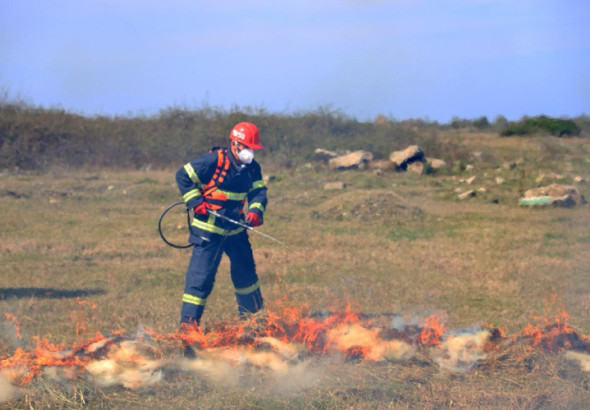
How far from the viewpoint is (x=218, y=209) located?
17.2 feet

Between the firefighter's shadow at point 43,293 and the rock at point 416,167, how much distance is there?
1601 cm

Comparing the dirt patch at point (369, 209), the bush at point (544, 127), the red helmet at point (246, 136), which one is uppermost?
the bush at point (544, 127)

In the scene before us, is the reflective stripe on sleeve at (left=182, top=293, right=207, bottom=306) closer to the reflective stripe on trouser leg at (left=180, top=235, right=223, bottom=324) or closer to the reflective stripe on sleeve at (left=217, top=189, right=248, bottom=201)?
the reflective stripe on trouser leg at (left=180, top=235, right=223, bottom=324)

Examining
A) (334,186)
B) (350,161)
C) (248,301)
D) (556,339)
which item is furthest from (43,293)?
(350,161)

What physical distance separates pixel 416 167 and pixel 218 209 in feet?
58.5

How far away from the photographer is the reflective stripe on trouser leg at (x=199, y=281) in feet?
16.6

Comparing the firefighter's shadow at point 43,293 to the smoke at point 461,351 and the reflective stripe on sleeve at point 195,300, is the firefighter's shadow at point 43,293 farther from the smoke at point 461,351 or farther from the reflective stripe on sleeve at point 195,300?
the smoke at point 461,351

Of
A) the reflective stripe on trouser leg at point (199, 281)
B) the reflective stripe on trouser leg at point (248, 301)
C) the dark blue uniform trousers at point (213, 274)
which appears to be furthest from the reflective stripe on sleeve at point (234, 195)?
the reflective stripe on trouser leg at point (248, 301)

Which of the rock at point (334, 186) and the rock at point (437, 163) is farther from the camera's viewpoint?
the rock at point (437, 163)

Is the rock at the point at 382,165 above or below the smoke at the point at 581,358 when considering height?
above

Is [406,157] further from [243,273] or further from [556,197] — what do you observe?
[243,273]

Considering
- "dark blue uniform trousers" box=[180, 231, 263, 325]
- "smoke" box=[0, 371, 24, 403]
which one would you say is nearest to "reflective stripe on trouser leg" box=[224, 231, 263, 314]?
"dark blue uniform trousers" box=[180, 231, 263, 325]

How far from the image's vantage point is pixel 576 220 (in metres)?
13.3

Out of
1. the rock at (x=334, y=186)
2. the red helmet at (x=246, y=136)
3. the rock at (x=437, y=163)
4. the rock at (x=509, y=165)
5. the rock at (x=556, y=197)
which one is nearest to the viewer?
the red helmet at (x=246, y=136)
